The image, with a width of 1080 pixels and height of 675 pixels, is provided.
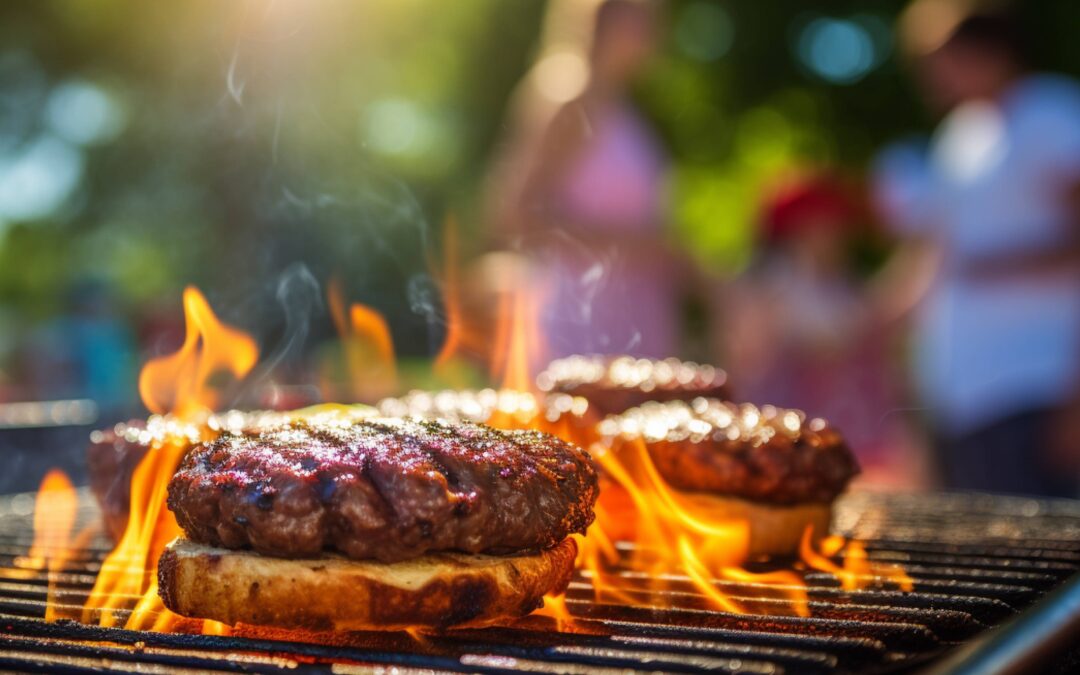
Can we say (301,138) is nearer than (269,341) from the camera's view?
No

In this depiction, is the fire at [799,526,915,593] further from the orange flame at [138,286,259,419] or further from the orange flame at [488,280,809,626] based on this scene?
the orange flame at [138,286,259,419]

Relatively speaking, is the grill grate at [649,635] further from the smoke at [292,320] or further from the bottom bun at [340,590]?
the smoke at [292,320]

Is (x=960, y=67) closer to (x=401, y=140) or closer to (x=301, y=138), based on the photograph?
(x=301, y=138)

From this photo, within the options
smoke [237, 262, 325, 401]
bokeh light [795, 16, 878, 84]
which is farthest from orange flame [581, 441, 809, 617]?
bokeh light [795, 16, 878, 84]

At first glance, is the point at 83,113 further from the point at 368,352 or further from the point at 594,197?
the point at 594,197

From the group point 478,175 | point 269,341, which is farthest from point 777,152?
point 269,341

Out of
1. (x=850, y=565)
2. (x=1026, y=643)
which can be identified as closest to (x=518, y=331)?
(x=850, y=565)

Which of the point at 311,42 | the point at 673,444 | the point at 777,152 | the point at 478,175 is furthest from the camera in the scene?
the point at 478,175
